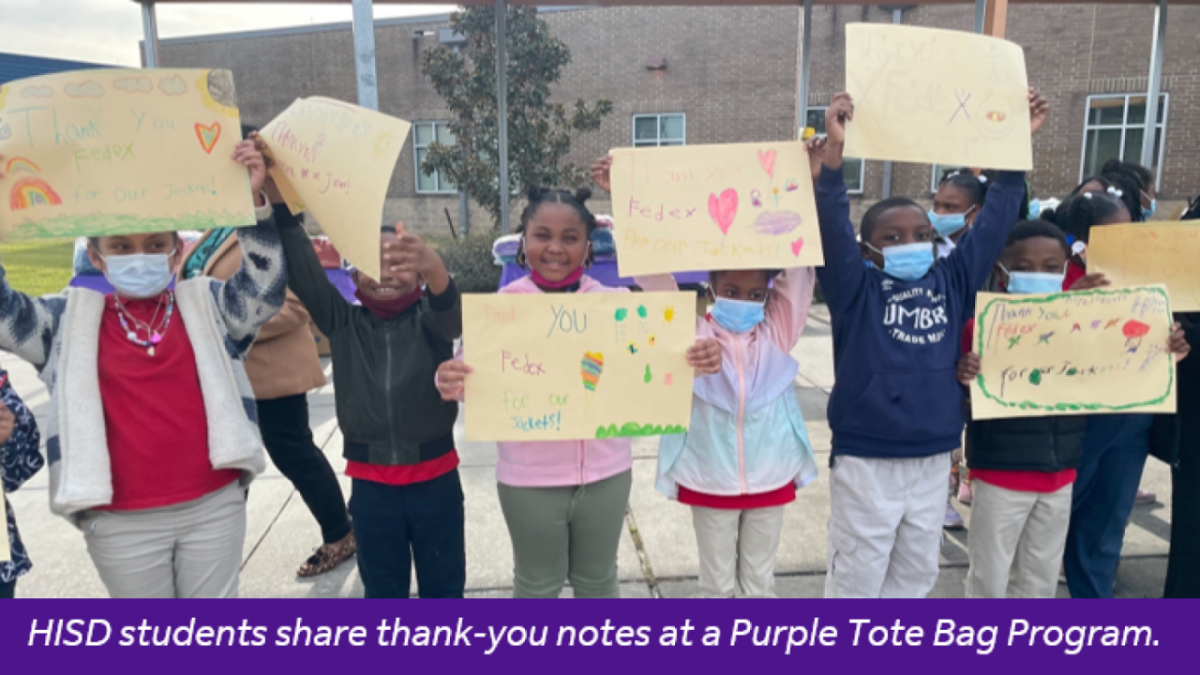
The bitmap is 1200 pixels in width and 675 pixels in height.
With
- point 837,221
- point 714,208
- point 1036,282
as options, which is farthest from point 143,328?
point 1036,282

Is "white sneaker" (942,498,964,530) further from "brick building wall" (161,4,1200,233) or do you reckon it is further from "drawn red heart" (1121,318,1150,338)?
"brick building wall" (161,4,1200,233)

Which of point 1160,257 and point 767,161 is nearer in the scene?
point 767,161

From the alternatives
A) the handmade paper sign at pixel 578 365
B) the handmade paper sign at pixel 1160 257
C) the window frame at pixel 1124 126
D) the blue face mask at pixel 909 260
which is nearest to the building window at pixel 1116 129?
the window frame at pixel 1124 126

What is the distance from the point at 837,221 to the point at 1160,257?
4.13ft

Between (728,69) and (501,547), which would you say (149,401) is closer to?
(501,547)

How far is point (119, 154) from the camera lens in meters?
1.90

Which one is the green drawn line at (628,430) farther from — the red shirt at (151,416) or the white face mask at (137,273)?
the white face mask at (137,273)

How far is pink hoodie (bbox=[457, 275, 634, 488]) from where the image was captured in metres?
2.18

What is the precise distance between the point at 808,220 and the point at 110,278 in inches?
77.5

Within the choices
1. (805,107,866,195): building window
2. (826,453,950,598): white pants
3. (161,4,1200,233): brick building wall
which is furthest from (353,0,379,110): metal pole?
(805,107,866,195): building window

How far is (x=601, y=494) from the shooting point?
223cm

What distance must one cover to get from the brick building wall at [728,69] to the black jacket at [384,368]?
1249 cm

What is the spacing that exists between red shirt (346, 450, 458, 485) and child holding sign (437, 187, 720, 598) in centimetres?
23

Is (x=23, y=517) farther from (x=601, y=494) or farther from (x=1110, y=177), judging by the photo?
(x=1110, y=177)
